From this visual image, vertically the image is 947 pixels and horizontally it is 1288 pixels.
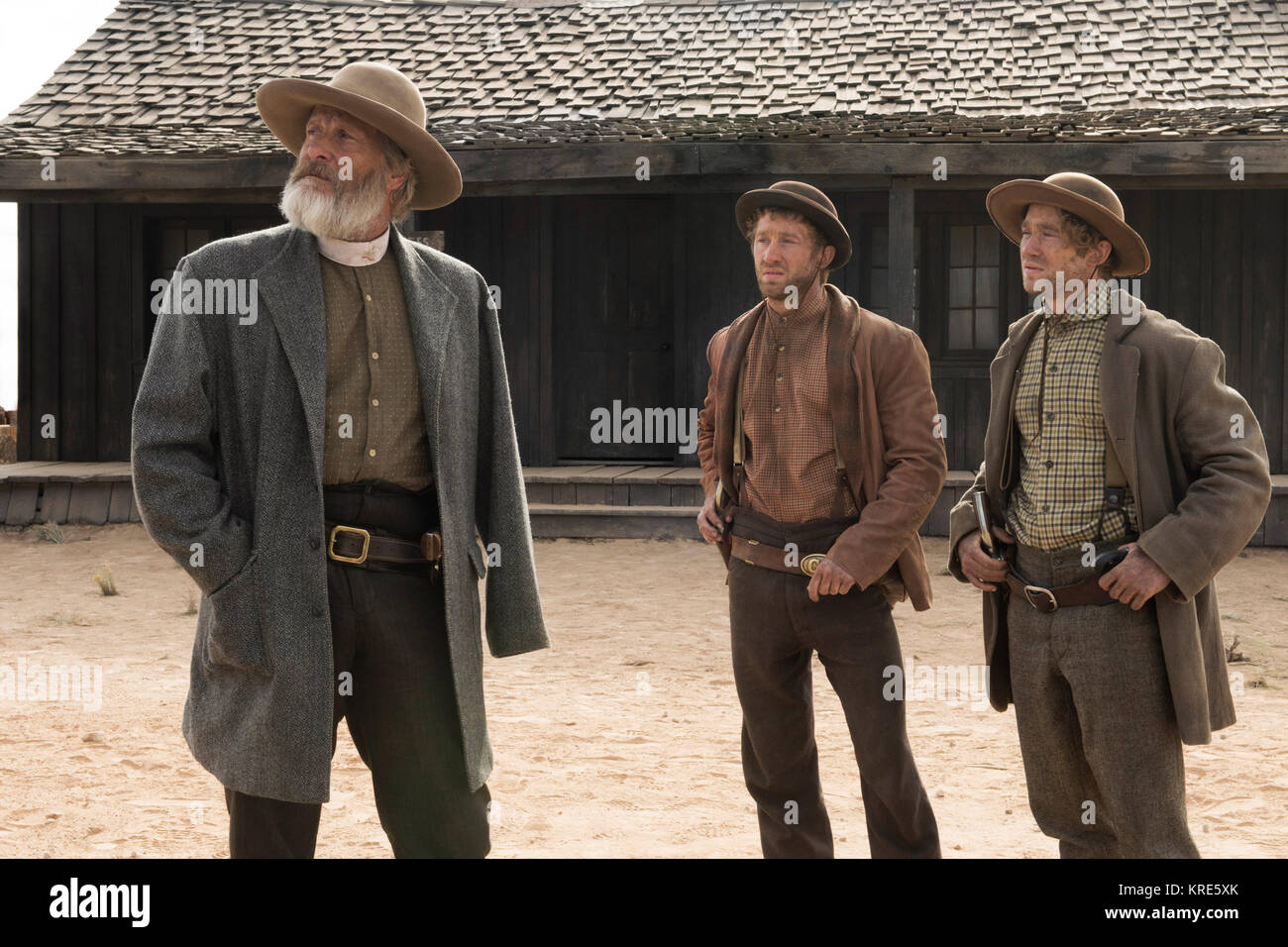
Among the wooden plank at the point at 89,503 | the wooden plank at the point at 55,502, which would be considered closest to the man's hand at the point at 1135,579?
the wooden plank at the point at 89,503

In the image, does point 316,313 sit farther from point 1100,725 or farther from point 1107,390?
point 1100,725

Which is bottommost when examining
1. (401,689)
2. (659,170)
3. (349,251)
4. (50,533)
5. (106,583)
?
(50,533)

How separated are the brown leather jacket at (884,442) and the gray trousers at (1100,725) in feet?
1.01

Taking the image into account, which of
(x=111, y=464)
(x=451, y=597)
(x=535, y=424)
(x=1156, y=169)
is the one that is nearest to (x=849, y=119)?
(x=1156, y=169)

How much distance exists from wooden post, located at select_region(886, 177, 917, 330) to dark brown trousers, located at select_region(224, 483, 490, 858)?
7404 mm

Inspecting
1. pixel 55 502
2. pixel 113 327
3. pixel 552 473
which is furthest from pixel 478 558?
pixel 113 327

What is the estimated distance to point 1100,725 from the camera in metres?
2.78

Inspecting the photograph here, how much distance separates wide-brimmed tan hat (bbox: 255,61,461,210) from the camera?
2.66 m

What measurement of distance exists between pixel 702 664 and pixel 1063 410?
3629 mm

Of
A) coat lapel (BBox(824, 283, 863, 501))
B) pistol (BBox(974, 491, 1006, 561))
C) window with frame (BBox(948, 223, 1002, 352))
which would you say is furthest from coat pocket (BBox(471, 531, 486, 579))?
window with frame (BBox(948, 223, 1002, 352))

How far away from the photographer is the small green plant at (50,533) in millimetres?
10211

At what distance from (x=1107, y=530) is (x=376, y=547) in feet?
5.28

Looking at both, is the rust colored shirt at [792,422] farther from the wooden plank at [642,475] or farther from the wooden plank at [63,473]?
the wooden plank at [63,473]
